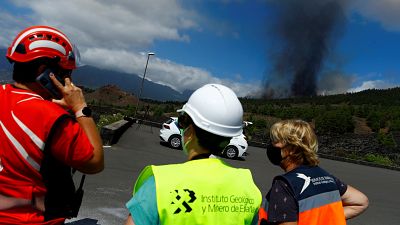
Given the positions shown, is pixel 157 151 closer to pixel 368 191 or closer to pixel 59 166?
pixel 368 191

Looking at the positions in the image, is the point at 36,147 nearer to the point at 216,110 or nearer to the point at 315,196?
the point at 216,110

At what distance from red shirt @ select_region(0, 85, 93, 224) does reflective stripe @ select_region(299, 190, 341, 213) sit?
1.37 meters

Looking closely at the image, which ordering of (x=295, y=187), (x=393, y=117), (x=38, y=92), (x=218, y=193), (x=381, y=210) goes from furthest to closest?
(x=393, y=117)
(x=381, y=210)
(x=295, y=187)
(x=38, y=92)
(x=218, y=193)

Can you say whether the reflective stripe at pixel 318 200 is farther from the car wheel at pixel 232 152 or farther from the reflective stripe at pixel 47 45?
the car wheel at pixel 232 152

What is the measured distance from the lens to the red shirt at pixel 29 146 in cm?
210

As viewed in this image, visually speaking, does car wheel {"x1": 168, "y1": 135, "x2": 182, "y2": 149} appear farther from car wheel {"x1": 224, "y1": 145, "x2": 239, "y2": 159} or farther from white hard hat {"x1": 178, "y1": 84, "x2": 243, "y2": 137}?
white hard hat {"x1": 178, "y1": 84, "x2": 243, "y2": 137}

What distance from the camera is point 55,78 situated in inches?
90.3

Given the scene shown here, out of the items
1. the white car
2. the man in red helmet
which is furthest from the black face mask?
the white car

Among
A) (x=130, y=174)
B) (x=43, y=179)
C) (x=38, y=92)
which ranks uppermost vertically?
(x=38, y=92)

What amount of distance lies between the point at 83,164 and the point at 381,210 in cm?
1023

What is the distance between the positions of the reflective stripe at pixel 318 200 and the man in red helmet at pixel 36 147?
1285mm

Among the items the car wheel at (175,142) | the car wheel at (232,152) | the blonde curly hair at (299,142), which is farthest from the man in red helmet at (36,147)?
the car wheel at (232,152)

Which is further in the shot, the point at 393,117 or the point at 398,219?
the point at 393,117

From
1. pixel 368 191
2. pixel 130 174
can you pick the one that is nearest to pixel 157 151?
pixel 130 174
